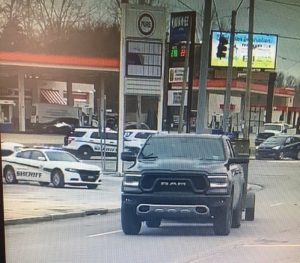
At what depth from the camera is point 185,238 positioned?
5.49 ft

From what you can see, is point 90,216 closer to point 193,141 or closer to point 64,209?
point 64,209

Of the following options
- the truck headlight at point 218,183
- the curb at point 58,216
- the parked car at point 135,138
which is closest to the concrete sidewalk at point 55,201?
the curb at point 58,216

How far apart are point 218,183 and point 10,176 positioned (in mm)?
589

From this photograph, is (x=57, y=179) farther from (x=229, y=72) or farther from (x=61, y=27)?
(x=229, y=72)

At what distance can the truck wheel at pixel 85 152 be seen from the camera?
5.43 feet

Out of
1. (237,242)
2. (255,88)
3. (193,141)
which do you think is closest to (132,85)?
(193,141)

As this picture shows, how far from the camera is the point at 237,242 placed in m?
1.70

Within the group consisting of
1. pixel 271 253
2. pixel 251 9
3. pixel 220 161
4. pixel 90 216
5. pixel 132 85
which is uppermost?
pixel 251 9

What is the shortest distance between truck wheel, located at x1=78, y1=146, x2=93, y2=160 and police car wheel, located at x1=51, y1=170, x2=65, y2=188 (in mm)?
81

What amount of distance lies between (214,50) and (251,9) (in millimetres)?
170

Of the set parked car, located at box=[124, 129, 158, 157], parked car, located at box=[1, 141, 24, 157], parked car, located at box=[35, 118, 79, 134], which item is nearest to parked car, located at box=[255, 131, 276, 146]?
parked car, located at box=[124, 129, 158, 157]

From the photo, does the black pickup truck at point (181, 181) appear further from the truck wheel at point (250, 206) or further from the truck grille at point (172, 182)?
the truck wheel at point (250, 206)

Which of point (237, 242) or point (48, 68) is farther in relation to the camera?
point (237, 242)

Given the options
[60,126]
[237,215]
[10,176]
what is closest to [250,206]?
[237,215]
